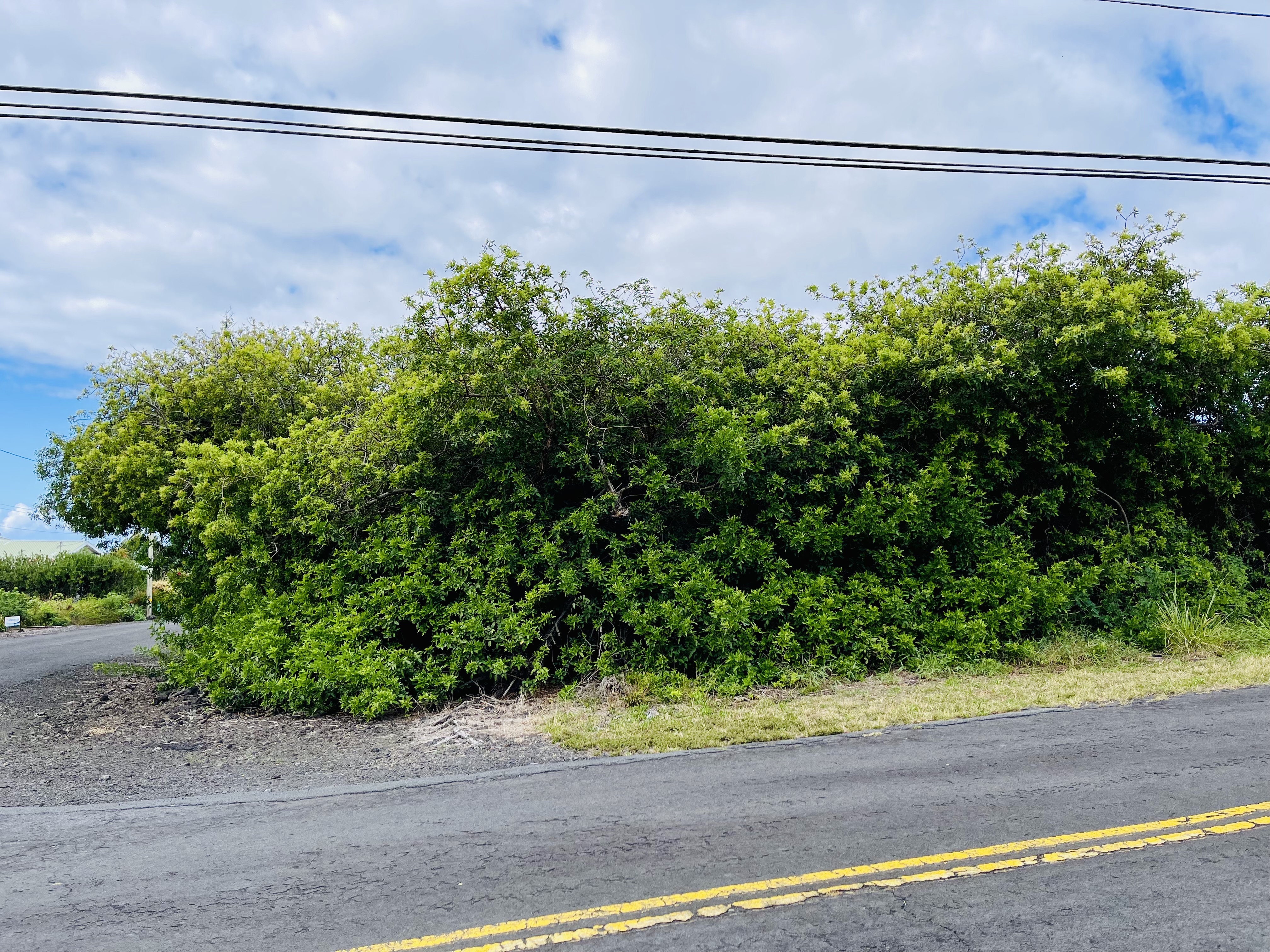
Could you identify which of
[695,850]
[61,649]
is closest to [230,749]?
[695,850]

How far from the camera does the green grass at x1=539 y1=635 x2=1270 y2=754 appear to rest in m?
7.05

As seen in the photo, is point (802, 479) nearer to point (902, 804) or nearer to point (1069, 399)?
point (1069, 399)

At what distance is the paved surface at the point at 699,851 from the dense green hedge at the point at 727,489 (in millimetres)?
3005

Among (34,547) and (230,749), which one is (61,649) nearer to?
(230,749)

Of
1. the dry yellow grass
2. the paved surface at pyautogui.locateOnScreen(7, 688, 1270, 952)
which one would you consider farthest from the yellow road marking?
the dry yellow grass

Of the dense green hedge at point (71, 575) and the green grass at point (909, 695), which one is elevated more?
the dense green hedge at point (71, 575)

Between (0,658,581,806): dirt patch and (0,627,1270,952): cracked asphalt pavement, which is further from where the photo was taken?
(0,658,581,806): dirt patch

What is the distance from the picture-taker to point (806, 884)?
384 cm

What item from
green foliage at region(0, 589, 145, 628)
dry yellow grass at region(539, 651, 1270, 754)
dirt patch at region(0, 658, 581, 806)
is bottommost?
dry yellow grass at region(539, 651, 1270, 754)

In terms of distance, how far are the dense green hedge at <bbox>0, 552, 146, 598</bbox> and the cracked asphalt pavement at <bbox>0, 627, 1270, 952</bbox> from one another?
113ft

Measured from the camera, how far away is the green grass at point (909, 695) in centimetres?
705

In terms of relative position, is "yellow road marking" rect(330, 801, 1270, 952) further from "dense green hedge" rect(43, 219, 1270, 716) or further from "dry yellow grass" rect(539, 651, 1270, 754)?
"dense green hedge" rect(43, 219, 1270, 716)

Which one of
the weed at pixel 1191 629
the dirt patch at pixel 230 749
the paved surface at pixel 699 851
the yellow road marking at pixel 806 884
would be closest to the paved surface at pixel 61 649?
the dirt patch at pixel 230 749

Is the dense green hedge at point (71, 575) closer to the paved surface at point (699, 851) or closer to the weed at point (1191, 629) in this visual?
the paved surface at point (699, 851)
